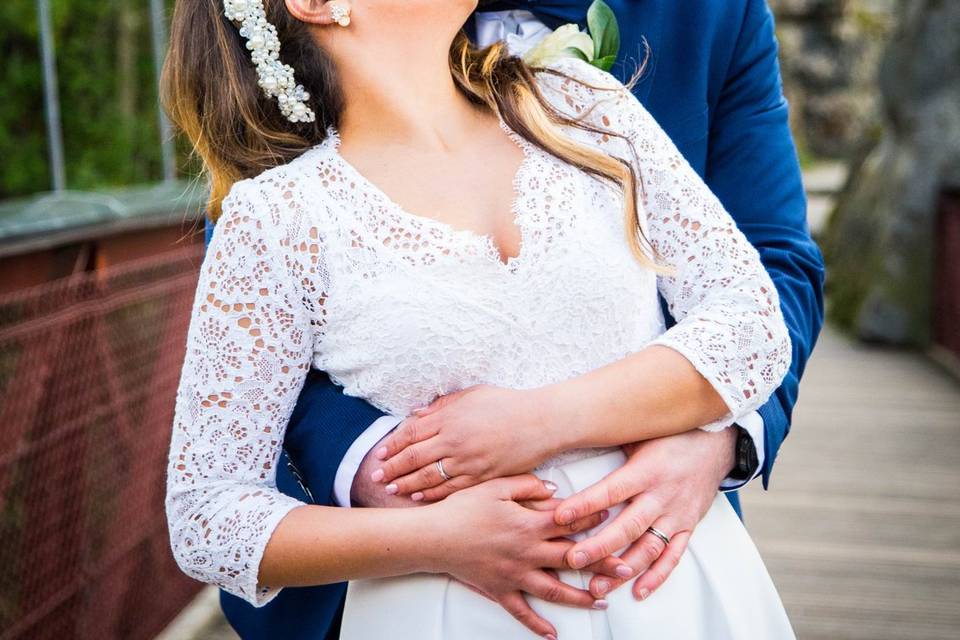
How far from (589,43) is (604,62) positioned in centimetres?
3

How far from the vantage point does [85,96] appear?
5520 millimetres

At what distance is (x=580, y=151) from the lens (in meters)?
1.31

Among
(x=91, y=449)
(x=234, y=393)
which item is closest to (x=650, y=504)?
(x=234, y=393)

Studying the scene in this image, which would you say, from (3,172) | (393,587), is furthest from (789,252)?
(3,172)

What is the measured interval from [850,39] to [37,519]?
61.3ft

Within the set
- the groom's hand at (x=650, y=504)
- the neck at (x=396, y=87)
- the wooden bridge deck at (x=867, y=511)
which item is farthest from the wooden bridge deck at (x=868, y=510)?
the neck at (x=396, y=87)

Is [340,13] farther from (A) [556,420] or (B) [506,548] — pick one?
(B) [506,548]

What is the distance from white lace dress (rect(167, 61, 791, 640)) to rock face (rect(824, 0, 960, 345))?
5920 mm

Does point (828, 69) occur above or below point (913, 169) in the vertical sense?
below

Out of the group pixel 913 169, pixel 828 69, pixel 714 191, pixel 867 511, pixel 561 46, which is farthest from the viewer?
pixel 828 69

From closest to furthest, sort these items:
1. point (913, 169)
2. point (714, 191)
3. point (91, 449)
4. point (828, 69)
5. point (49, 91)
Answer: point (714, 191), point (91, 449), point (49, 91), point (913, 169), point (828, 69)

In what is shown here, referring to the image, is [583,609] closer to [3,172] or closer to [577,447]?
[577,447]

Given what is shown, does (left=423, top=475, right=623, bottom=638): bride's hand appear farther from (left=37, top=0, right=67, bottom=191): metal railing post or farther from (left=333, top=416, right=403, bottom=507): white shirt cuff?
(left=37, top=0, right=67, bottom=191): metal railing post

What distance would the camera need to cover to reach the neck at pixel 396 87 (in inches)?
51.7
